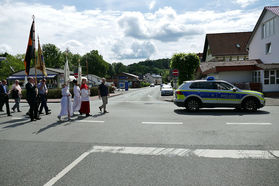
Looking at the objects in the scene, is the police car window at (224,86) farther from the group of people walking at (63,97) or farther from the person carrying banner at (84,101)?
the person carrying banner at (84,101)

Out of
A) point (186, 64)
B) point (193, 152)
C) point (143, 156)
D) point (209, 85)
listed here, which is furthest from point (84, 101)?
point (186, 64)

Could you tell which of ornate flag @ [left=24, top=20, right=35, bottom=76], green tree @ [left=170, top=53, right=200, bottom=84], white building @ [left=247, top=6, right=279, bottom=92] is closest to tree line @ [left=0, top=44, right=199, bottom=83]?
green tree @ [left=170, top=53, right=200, bottom=84]

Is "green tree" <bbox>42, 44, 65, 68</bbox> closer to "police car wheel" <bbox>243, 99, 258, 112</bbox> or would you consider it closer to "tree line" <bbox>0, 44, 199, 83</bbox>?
"tree line" <bbox>0, 44, 199, 83</bbox>

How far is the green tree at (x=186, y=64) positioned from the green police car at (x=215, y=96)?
84.0ft

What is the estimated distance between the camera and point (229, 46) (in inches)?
1649

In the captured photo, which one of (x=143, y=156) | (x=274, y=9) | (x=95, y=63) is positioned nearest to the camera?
(x=143, y=156)

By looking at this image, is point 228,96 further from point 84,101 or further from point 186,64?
point 186,64

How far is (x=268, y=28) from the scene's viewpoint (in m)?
25.6

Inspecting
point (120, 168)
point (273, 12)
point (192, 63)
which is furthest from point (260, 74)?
point (120, 168)

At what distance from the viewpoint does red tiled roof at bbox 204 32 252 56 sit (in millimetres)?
40750

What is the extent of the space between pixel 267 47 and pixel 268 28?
217cm

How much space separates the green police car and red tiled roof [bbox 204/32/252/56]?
31.3 meters

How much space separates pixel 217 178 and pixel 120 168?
1.63 m

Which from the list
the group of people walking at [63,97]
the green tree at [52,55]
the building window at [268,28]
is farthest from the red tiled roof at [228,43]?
the green tree at [52,55]
